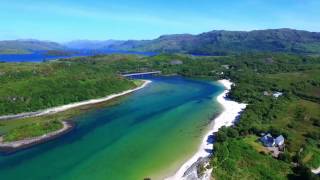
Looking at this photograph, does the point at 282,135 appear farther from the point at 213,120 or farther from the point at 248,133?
the point at 213,120

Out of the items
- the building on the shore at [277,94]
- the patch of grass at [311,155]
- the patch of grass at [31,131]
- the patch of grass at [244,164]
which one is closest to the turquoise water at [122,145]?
the patch of grass at [31,131]

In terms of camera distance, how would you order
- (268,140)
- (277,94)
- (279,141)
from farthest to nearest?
(277,94), (268,140), (279,141)

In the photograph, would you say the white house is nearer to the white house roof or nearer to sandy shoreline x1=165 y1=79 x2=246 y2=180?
the white house roof

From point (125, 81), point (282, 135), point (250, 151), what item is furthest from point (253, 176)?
point (125, 81)

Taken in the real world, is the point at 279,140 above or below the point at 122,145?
above

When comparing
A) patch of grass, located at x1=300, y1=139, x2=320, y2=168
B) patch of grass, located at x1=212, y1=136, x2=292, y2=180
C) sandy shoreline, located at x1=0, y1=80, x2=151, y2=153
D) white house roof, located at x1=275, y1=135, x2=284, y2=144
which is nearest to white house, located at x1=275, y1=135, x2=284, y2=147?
white house roof, located at x1=275, y1=135, x2=284, y2=144

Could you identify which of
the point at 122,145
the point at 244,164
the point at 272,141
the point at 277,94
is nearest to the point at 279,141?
the point at 272,141

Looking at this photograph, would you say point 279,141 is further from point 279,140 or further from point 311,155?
point 311,155
